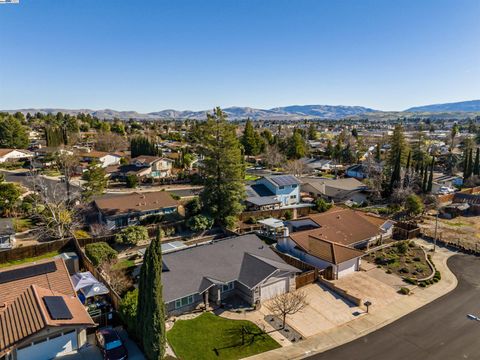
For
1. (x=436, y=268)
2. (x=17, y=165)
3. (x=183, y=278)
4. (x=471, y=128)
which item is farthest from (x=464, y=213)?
(x=471, y=128)

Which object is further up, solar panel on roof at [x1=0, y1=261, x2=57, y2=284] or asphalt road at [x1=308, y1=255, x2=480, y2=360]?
solar panel on roof at [x1=0, y1=261, x2=57, y2=284]

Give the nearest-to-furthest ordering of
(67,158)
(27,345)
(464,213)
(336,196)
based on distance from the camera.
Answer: (27,345) → (464,213) → (336,196) → (67,158)

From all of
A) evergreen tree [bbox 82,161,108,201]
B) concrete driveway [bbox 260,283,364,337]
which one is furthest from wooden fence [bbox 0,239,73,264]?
concrete driveway [bbox 260,283,364,337]

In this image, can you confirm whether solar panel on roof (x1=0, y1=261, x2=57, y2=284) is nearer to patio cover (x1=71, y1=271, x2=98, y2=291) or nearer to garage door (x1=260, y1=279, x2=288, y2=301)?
patio cover (x1=71, y1=271, x2=98, y2=291)

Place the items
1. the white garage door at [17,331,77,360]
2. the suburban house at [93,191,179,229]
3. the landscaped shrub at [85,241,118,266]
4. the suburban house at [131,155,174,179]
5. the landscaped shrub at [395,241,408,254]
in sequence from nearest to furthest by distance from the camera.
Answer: the white garage door at [17,331,77,360]
the landscaped shrub at [85,241,118,266]
the landscaped shrub at [395,241,408,254]
the suburban house at [93,191,179,229]
the suburban house at [131,155,174,179]

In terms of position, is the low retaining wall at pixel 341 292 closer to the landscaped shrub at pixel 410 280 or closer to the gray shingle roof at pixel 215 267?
the gray shingle roof at pixel 215 267

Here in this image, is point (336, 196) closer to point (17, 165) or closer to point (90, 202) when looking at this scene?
point (90, 202)

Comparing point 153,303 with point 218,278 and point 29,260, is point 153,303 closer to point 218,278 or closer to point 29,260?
point 218,278
